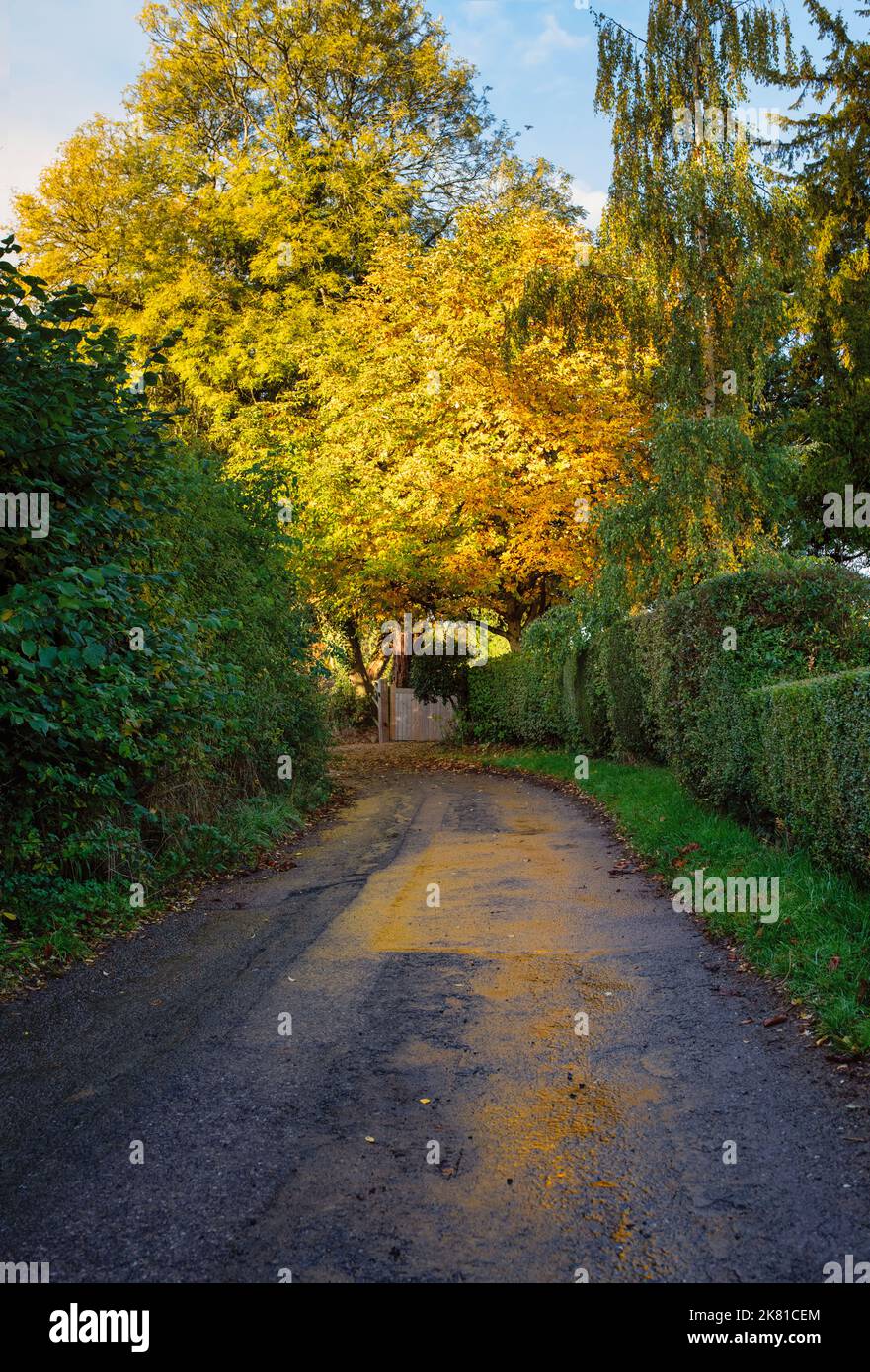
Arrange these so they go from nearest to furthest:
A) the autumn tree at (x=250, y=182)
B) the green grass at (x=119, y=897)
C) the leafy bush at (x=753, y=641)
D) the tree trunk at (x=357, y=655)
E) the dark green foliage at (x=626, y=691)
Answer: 1. the green grass at (x=119, y=897)
2. the leafy bush at (x=753, y=641)
3. the dark green foliage at (x=626, y=691)
4. the autumn tree at (x=250, y=182)
5. the tree trunk at (x=357, y=655)

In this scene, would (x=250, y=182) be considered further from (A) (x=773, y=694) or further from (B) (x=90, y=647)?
(B) (x=90, y=647)

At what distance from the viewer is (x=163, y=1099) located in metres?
4.57

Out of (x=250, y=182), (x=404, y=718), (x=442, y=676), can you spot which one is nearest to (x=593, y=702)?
(x=442, y=676)

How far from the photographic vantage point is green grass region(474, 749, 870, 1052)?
5277 millimetres

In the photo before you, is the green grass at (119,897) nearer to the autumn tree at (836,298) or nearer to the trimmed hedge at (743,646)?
the trimmed hedge at (743,646)

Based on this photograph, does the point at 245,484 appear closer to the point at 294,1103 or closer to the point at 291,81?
the point at 294,1103

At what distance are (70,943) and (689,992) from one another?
14.0ft

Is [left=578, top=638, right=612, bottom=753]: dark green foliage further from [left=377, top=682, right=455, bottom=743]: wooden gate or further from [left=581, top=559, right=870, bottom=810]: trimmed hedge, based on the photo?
[left=377, top=682, right=455, bottom=743]: wooden gate

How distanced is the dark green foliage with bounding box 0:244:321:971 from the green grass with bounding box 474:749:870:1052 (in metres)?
4.31

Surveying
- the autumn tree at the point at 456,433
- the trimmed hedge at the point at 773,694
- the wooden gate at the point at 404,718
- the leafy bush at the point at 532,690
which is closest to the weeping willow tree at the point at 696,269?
the trimmed hedge at the point at 773,694

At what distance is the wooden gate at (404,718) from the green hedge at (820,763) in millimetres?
28488

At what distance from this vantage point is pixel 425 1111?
438 centimetres

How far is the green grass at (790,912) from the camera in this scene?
5.28 meters

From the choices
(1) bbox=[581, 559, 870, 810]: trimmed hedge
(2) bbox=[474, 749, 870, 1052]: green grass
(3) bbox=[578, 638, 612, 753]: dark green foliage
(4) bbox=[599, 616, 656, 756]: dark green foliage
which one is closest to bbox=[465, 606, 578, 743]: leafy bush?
(3) bbox=[578, 638, 612, 753]: dark green foliage
